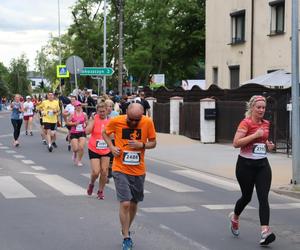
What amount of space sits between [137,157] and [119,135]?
326mm

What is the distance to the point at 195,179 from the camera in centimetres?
→ 1315

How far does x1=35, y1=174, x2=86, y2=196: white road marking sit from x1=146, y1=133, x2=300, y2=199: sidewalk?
12.0ft

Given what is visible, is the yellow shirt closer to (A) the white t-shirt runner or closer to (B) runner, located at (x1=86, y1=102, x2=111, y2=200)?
(A) the white t-shirt runner

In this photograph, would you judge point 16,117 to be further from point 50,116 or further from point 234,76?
point 234,76

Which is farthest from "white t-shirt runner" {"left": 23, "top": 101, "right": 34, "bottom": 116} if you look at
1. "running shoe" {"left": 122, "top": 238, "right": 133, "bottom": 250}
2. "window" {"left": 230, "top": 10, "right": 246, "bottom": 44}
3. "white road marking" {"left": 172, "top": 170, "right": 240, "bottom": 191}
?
"running shoe" {"left": 122, "top": 238, "right": 133, "bottom": 250}

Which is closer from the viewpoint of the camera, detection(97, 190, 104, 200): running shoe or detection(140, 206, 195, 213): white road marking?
detection(140, 206, 195, 213): white road marking

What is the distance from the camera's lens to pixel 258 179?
7.17m

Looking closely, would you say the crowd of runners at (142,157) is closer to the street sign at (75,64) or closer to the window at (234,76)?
the street sign at (75,64)

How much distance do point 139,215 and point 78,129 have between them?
6550 millimetres

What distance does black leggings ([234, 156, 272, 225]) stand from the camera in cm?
705

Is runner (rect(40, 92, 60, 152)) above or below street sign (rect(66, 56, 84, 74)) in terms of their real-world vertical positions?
below

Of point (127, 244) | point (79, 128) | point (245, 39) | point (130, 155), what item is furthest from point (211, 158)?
point (245, 39)

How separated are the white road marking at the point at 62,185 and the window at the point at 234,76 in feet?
66.5

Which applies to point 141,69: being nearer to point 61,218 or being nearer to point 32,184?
point 32,184
